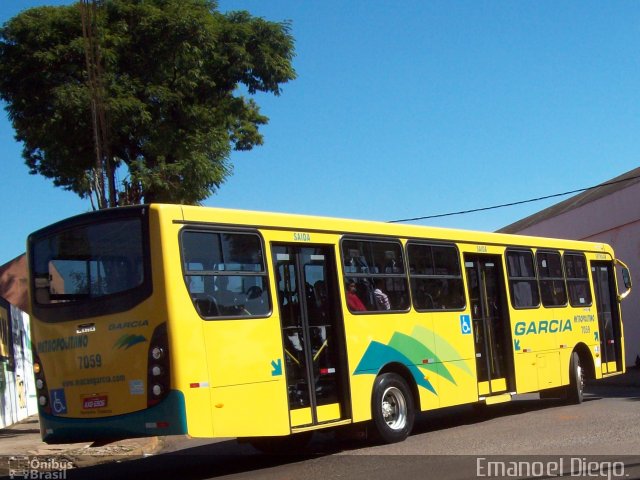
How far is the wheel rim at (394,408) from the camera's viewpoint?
11.6 metres

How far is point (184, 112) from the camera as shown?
20.9 metres

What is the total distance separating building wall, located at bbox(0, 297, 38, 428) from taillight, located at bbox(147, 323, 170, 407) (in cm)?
1156

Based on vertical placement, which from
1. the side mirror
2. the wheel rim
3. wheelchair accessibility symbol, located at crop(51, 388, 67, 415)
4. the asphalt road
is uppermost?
the side mirror

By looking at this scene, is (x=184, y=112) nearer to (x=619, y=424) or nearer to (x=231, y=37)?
(x=231, y=37)

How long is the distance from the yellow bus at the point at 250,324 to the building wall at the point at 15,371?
403 inches

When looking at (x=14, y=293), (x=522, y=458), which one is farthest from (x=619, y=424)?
(x=14, y=293)

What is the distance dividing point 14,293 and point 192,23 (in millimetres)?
26540

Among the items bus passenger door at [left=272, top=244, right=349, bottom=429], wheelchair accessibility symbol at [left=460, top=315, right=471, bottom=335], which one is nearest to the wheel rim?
bus passenger door at [left=272, top=244, right=349, bottom=429]

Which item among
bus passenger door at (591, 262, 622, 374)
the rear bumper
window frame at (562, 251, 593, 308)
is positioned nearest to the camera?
the rear bumper

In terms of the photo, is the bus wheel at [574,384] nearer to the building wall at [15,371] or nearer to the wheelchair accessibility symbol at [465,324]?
the wheelchair accessibility symbol at [465,324]

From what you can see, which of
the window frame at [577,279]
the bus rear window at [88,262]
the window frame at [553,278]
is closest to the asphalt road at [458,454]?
the window frame at [553,278]

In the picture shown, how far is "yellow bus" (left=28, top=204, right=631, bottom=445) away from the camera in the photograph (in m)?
8.93

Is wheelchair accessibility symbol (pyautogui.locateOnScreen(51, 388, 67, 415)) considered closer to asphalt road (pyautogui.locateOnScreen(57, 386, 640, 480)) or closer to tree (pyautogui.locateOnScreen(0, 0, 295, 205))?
asphalt road (pyautogui.locateOnScreen(57, 386, 640, 480))

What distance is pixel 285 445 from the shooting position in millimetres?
11812
